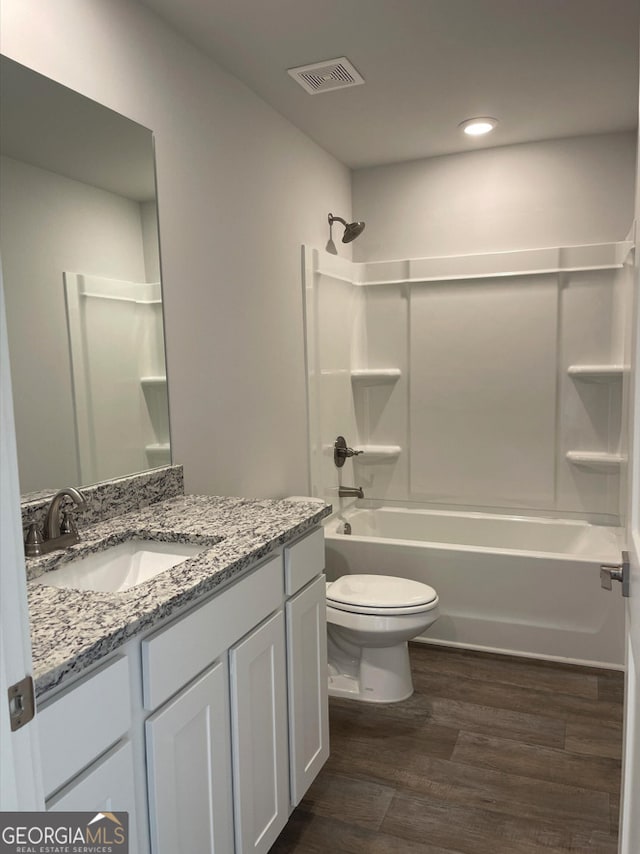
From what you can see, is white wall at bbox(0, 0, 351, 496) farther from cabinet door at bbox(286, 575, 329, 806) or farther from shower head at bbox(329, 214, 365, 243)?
cabinet door at bbox(286, 575, 329, 806)

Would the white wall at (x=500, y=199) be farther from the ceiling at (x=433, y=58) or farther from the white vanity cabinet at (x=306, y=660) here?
the white vanity cabinet at (x=306, y=660)

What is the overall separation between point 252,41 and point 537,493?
105 inches

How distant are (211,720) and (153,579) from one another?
0.35 metres

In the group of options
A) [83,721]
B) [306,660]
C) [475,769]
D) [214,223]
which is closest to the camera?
[83,721]

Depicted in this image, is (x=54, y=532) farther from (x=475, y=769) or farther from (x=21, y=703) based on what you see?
(x=475, y=769)

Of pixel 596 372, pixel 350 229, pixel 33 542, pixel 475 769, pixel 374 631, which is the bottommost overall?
pixel 475 769

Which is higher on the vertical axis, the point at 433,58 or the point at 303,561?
the point at 433,58

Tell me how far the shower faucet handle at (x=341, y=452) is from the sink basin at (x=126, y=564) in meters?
1.98

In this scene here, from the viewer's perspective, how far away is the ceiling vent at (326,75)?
2.45m

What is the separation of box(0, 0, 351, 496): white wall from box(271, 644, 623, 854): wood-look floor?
109 centimetres

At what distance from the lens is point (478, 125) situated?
10.4ft

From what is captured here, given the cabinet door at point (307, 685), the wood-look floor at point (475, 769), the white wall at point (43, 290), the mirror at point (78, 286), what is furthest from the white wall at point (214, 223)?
the wood-look floor at point (475, 769)

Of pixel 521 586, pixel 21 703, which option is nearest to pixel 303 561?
pixel 21 703

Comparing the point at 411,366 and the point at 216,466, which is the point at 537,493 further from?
the point at 216,466
